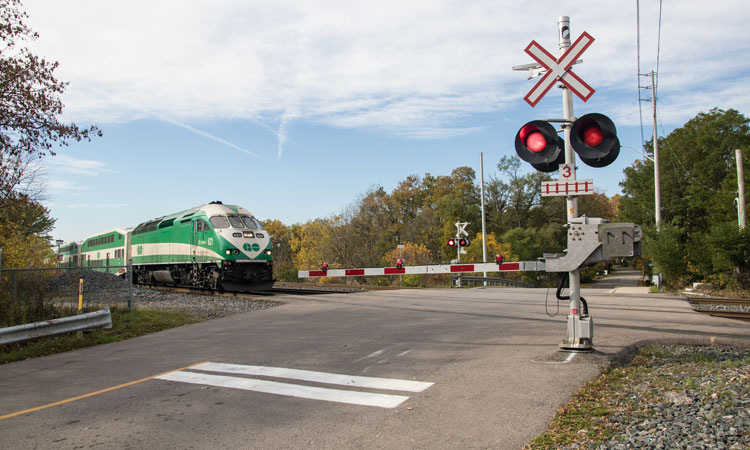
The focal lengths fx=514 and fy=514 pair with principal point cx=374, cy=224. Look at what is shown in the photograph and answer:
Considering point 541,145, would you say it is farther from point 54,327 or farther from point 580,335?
point 54,327

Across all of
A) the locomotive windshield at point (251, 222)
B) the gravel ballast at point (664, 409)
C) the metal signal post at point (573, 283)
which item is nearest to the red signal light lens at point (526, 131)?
the metal signal post at point (573, 283)

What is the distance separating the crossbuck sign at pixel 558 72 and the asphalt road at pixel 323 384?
3.82 metres

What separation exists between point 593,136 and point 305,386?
521 centimetres

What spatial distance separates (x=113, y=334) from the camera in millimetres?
11641

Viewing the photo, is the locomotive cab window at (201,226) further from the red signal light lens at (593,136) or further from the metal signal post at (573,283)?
the red signal light lens at (593,136)

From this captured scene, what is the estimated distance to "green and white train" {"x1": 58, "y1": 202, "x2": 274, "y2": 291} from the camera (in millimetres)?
20797

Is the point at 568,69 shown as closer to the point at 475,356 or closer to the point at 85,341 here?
the point at 475,356

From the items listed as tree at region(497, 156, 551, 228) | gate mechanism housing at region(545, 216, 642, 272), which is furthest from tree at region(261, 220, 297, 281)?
gate mechanism housing at region(545, 216, 642, 272)

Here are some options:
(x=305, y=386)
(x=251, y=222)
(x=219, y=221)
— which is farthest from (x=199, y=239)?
(x=305, y=386)

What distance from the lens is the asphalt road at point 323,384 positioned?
4695mm

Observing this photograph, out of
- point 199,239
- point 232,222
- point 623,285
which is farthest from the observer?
point 623,285

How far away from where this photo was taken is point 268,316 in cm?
1402

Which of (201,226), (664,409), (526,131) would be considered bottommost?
(664,409)

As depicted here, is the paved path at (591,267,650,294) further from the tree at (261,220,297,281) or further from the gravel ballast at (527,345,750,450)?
the tree at (261,220,297,281)
